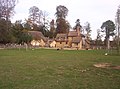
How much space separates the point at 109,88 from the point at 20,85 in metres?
4.24

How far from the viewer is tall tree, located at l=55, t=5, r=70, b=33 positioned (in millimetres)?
126938

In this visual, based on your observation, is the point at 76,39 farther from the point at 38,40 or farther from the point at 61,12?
the point at 61,12

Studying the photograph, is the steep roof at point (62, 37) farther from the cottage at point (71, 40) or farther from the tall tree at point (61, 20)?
the tall tree at point (61, 20)

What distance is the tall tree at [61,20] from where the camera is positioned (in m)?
127

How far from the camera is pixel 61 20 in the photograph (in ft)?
419

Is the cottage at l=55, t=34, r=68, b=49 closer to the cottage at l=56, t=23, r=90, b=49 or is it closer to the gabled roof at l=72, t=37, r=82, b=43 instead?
the cottage at l=56, t=23, r=90, b=49

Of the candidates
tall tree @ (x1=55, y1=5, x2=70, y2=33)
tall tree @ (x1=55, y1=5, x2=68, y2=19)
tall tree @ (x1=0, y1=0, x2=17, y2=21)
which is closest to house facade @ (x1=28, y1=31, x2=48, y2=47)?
tall tree @ (x1=55, y1=5, x2=70, y2=33)

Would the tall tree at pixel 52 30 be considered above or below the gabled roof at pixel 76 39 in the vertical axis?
above

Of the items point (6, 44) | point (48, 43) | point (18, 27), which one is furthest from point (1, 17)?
point (48, 43)

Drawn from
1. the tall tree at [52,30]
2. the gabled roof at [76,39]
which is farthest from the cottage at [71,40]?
the tall tree at [52,30]

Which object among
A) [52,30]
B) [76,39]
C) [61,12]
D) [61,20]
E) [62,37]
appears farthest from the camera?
[52,30]

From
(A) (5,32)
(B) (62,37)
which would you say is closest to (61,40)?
(B) (62,37)

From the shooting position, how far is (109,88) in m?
12.3

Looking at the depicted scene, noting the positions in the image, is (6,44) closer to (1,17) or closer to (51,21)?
(1,17)
